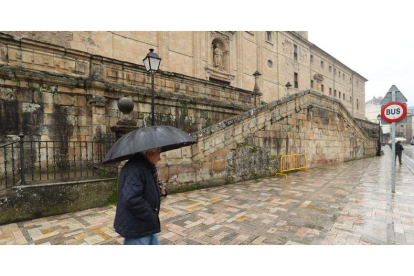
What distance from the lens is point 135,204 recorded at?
75.0 inches

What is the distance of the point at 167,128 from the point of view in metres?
2.32

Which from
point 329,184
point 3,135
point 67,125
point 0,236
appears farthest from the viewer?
point 329,184

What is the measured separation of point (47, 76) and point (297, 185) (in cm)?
821

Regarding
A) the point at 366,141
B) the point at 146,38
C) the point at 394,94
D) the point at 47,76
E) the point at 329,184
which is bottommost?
the point at 329,184

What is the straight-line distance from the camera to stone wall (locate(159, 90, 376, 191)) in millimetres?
6242

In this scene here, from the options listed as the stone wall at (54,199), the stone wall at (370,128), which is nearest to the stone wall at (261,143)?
the stone wall at (54,199)

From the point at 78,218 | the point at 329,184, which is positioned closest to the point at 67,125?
the point at 78,218

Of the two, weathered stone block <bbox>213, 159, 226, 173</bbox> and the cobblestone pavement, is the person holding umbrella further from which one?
weathered stone block <bbox>213, 159, 226, 173</bbox>

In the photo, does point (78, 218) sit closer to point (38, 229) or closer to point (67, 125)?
point (38, 229)

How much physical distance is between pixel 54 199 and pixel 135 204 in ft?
11.1

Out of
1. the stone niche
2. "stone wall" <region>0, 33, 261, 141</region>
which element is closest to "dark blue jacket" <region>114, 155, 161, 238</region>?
"stone wall" <region>0, 33, 261, 141</region>

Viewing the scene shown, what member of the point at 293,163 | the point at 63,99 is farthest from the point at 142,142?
the point at 293,163

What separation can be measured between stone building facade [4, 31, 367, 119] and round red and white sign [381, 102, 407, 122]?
7.28m

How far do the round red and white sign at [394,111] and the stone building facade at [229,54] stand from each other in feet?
23.9
